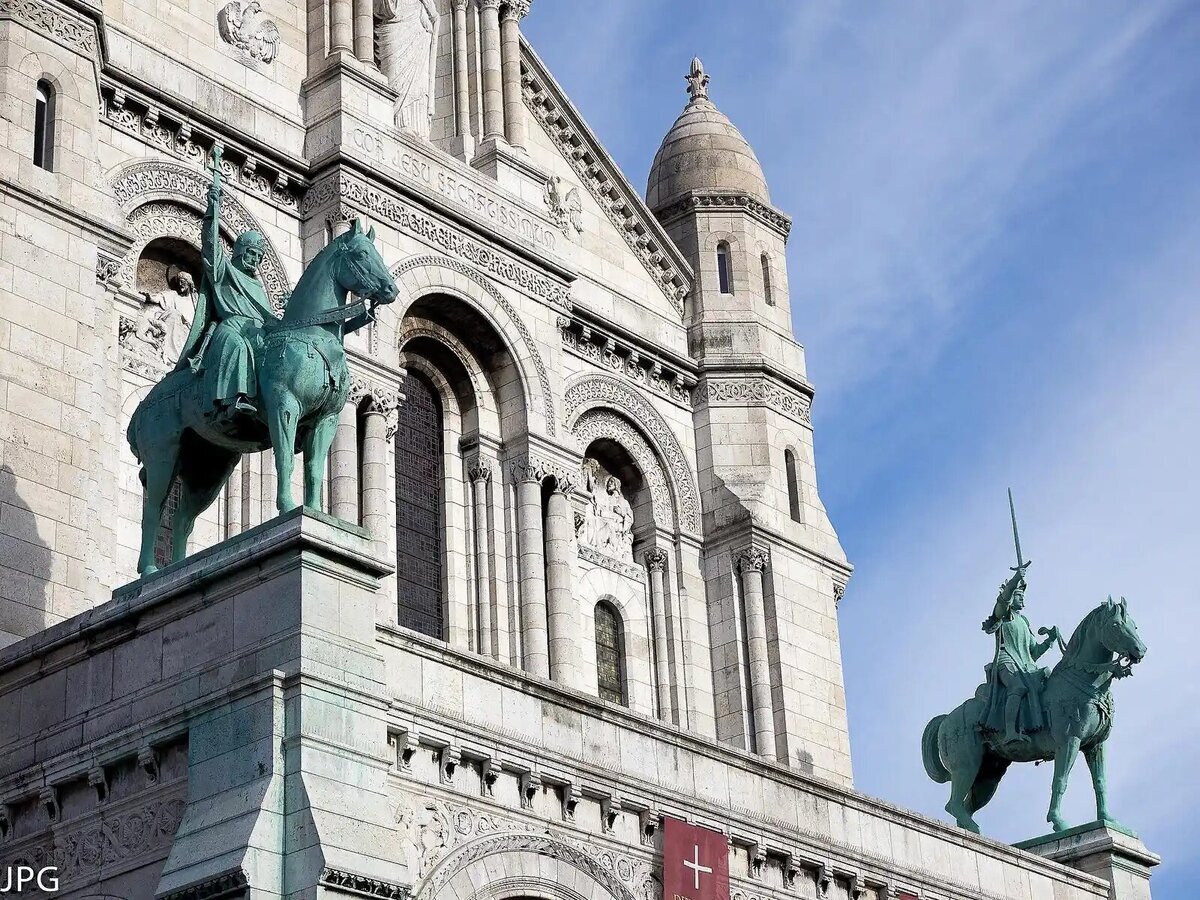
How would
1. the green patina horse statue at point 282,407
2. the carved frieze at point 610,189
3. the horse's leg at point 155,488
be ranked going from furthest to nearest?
the carved frieze at point 610,189 → the horse's leg at point 155,488 → the green patina horse statue at point 282,407

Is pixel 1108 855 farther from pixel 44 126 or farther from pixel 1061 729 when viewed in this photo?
pixel 44 126

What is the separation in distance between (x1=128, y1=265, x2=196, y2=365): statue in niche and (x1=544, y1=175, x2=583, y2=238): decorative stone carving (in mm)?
7842

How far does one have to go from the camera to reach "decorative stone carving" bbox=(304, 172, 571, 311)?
36.9 metres

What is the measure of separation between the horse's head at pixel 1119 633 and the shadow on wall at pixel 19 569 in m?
15.6

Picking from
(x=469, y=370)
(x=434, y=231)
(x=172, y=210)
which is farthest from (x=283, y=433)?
(x=469, y=370)

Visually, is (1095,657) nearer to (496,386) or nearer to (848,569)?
(848,569)

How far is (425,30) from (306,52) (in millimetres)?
3207

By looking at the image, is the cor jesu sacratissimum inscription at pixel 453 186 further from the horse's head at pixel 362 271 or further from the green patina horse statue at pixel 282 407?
the horse's head at pixel 362 271

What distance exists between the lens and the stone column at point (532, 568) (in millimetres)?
36938

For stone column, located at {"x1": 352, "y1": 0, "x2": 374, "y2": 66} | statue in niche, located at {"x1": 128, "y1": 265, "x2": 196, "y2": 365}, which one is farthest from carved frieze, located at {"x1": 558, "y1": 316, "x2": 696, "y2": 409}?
statue in niche, located at {"x1": 128, "y1": 265, "x2": 196, "y2": 365}

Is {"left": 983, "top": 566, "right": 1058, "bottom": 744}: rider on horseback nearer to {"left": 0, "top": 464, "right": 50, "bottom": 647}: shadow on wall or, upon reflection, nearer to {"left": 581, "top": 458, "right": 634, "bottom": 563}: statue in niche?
{"left": 581, "top": 458, "right": 634, "bottom": 563}: statue in niche

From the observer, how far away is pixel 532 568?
3759 cm

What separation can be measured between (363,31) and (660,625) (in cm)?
1099

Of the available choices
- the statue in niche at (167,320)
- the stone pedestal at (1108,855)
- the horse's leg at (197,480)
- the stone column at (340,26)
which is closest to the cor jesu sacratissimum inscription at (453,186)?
the stone column at (340,26)
